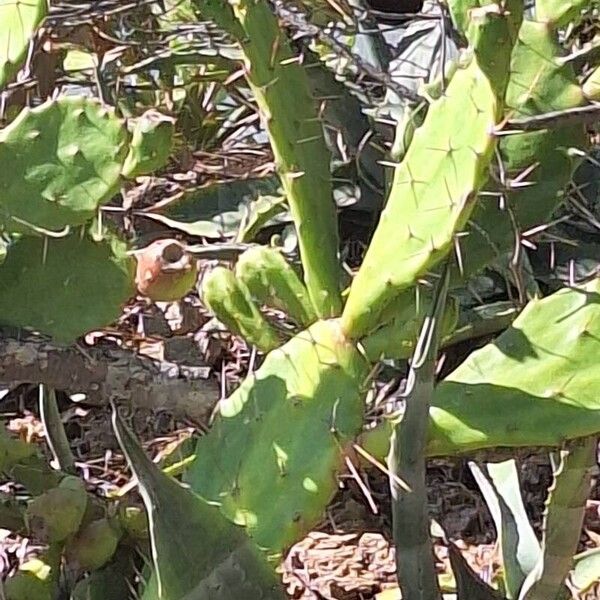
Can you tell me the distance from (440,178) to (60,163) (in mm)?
445

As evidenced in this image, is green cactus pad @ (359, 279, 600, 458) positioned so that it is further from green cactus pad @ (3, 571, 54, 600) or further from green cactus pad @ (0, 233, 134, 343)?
green cactus pad @ (3, 571, 54, 600)

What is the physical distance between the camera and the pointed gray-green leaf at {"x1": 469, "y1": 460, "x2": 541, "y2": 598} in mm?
1554

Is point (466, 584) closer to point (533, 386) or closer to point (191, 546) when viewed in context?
point (533, 386)

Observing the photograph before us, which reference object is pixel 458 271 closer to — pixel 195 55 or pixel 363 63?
pixel 363 63

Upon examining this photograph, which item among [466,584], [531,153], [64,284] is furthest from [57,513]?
[531,153]

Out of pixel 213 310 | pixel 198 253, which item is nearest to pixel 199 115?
pixel 198 253

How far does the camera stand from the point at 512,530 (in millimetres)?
1579

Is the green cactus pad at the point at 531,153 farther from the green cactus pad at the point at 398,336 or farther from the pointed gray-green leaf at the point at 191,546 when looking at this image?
the pointed gray-green leaf at the point at 191,546

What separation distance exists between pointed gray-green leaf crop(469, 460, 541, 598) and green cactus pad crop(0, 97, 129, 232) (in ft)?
2.15

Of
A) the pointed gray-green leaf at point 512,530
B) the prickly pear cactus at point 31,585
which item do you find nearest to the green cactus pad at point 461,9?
the pointed gray-green leaf at point 512,530

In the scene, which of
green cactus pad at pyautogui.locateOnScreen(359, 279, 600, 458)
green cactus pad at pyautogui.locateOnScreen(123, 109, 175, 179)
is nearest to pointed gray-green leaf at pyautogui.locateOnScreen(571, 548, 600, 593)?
A: green cactus pad at pyautogui.locateOnScreen(359, 279, 600, 458)

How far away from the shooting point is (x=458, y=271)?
141 cm

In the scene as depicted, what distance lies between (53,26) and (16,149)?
3.05 feet

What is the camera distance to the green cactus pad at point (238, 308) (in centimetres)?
148
